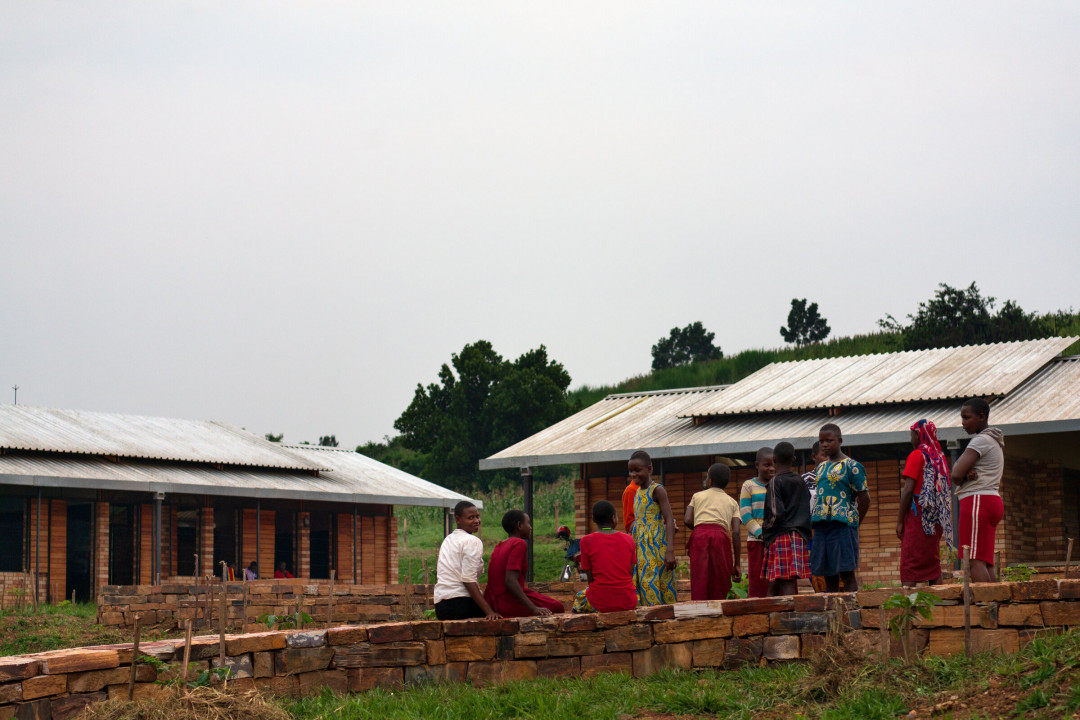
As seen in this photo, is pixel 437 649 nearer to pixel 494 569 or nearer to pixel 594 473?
pixel 494 569

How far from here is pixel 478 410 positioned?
52.0 metres

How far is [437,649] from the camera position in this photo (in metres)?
8.80

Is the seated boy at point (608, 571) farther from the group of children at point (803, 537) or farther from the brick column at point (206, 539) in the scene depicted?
the brick column at point (206, 539)

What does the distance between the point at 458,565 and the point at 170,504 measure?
18.5 metres

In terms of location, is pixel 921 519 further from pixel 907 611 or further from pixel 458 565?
pixel 458 565

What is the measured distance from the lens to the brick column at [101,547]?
967 inches

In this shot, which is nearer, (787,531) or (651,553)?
(787,531)

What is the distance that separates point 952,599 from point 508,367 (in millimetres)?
43943

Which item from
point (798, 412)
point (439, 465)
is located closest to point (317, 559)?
point (798, 412)

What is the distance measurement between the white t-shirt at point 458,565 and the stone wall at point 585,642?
0.55 m

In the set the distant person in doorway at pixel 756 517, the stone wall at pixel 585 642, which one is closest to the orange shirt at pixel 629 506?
the distant person in doorway at pixel 756 517

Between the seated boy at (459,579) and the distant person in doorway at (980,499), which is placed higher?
the distant person in doorway at (980,499)

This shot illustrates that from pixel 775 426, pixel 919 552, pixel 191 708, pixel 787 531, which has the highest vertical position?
pixel 775 426

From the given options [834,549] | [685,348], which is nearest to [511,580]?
[834,549]
